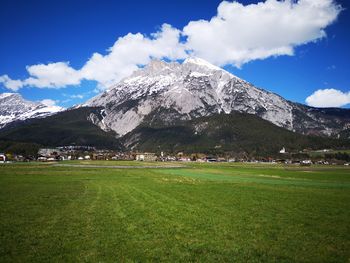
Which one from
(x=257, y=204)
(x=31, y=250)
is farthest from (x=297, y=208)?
(x=31, y=250)

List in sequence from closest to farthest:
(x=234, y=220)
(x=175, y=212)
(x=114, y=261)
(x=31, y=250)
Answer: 1. (x=114, y=261)
2. (x=31, y=250)
3. (x=234, y=220)
4. (x=175, y=212)

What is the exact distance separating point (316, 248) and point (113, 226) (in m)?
12.5

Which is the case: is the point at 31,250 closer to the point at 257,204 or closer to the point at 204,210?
the point at 204,210

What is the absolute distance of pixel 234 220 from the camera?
24.6 m

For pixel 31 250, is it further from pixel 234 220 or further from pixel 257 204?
pixel 257 204

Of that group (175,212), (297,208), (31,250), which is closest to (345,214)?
(297,208)

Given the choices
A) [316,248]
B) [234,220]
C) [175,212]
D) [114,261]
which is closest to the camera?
[114,261]

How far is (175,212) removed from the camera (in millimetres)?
28000

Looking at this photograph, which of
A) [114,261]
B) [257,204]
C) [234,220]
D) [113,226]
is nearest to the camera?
[114,261]

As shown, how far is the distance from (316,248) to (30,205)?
2495 centimetres

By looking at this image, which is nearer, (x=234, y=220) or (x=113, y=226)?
(x=113, y=226)

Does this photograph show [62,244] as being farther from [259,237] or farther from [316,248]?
[316,248]

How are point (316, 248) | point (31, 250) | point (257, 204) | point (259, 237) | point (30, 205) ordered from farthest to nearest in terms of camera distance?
point (257, 204) → point (30, 205) → point (259, 237) → point (316, 248) → point (31, 250)

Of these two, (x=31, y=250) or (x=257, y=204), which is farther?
(x=257, y=204)
